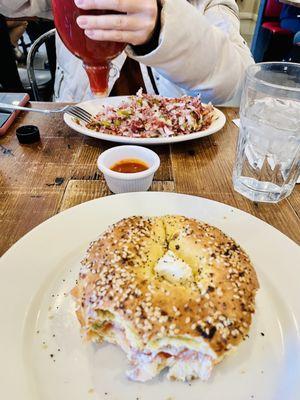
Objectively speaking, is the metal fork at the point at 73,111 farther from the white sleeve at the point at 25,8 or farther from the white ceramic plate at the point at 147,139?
the white sleeve at the point at 25,8

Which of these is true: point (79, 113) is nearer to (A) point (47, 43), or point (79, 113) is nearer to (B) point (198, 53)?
(B) point (198, 53)

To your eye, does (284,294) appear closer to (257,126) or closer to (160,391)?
(160,391)

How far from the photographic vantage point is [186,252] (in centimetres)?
90

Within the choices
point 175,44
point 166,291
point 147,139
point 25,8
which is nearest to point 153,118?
point 147,139

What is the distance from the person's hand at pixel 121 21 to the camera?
104 cm

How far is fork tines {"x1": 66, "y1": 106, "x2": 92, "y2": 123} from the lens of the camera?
1.76 metres

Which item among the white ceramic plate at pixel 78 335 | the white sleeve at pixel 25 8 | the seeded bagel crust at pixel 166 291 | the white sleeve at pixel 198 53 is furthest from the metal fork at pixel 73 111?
the white sleeve at pixel 25 8

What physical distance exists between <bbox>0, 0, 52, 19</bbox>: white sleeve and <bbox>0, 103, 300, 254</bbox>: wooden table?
4.94 ft

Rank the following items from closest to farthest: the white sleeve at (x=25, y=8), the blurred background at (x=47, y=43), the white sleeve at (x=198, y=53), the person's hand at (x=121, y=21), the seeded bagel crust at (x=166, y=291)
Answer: the seeded bagel crust at (x=166, y=291) < the person's hand at (x=121, y=21) < the white sleeve at (x=198, y=53) < the white sleeve at (x=25, y=8) < the blurred background at (x=47, y=43)

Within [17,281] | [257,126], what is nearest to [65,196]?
[17,281]

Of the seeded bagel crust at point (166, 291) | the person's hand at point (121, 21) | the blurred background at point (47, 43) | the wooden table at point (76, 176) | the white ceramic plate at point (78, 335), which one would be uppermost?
the person's hand at point (121, 21)

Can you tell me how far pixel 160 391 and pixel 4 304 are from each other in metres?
0.44

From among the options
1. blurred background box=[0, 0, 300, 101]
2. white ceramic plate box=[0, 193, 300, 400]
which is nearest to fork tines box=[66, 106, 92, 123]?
white ceramic plate box=[0, 193, 300, 400]

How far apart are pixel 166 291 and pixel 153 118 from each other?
115cm
